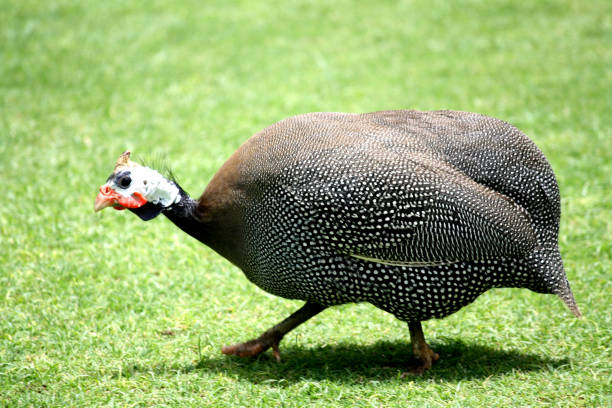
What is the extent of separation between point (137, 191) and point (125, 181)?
0.26 ft

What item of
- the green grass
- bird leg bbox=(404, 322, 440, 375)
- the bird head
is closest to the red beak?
the bird head

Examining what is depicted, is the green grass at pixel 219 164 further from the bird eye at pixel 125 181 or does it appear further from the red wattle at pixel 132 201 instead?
the bird eye at pixel 125 181

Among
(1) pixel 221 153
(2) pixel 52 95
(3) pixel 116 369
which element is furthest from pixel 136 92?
(3) pixel 116 369

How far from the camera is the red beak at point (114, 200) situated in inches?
146

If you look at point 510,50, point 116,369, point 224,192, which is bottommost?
point 116,369

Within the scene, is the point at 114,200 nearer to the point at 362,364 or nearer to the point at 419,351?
the point at 362,364

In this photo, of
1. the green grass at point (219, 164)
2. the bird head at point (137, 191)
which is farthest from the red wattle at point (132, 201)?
the green grass at point (219, 164)

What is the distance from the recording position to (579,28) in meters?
9.43

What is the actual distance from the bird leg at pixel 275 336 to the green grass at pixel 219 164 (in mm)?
92

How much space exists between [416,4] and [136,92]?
14.4 feet

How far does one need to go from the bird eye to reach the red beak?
5cm

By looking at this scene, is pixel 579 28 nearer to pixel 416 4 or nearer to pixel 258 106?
pixel 416 4

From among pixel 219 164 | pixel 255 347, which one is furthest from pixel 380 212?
pixel 219 164

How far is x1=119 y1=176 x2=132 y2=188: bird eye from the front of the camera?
3762 millimetres
